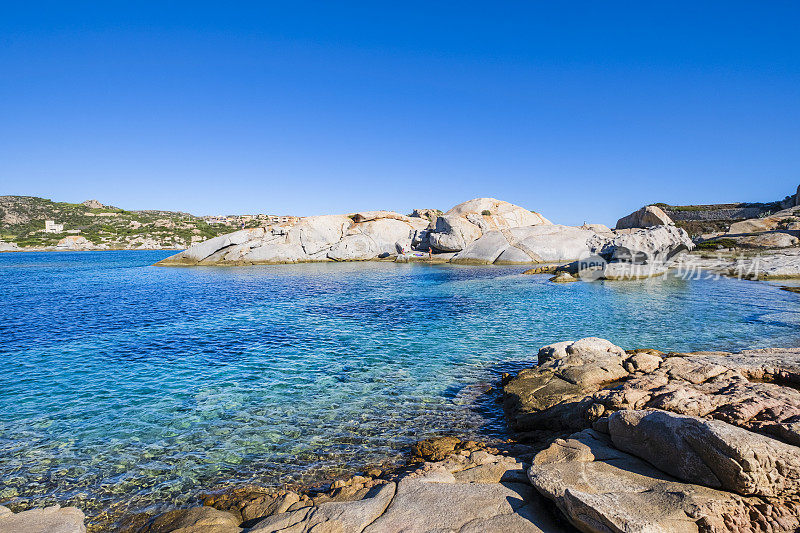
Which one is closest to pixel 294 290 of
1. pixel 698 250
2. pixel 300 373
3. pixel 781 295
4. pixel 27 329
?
pixel 27 329

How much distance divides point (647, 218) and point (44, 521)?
7559cm

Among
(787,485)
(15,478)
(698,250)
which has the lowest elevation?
(15,478)

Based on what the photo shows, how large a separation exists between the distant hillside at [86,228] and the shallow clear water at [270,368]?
126 meters

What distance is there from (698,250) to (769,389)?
4778 cm

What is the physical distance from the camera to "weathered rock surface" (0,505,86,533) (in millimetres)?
5135

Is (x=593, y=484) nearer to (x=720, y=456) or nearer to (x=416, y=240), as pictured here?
(x=720, y=456)

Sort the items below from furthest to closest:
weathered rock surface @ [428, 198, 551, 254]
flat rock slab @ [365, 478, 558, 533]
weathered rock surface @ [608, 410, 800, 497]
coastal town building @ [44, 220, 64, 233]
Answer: coastal town building @ [44, 220, 64, 233], weathered rock surface @ [428, 198, 551, 254], flat rock slab @ [365, 478, 558, 533], weathered rock surface @ [608, 410, 800, 497]

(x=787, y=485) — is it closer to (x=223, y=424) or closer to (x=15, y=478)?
(x=223, y=424)

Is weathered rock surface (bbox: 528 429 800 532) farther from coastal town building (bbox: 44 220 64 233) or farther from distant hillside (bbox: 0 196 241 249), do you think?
coastal town building (bbox: 44 220 64 233)

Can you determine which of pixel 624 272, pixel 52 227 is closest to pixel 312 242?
pixel 624 272

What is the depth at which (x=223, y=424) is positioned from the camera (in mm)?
8914

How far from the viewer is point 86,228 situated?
477 ft

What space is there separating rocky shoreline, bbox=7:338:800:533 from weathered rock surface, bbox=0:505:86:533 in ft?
0.08

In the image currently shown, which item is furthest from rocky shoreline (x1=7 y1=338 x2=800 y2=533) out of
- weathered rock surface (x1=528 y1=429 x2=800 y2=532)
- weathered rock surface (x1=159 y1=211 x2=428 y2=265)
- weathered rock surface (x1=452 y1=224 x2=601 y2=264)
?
weathered rock surface (x1=159 y1=211 x2=428 y2=265)
